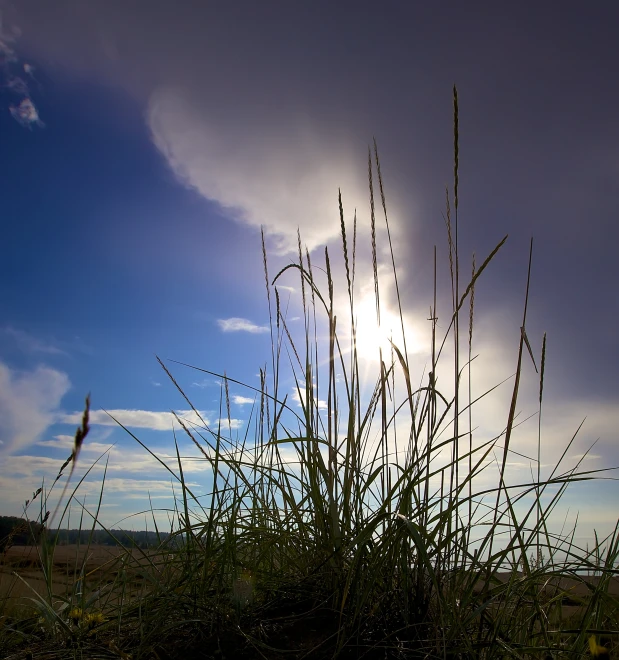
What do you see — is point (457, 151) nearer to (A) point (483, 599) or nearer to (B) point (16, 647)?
(A) point (483, 599)

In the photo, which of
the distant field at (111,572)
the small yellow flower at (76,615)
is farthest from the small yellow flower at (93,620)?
the distant field at (111,572)

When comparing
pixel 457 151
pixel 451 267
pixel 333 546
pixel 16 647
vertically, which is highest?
pixel 457 151

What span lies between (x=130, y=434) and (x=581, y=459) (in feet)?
4.46

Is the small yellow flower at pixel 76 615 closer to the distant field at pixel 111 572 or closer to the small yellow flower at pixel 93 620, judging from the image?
the small yellow flower at pixel 93 620

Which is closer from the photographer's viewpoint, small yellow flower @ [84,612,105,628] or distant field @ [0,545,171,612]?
small yellow flower @ [84,612,105,628]

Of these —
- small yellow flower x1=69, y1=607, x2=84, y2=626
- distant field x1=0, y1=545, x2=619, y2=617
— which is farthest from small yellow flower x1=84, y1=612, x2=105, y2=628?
distant field x1=0, y1=545, x2=619, y2=617

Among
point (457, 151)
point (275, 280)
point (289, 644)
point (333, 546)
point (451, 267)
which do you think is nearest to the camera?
point (289, 644)

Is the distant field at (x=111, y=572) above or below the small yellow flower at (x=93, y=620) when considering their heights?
above

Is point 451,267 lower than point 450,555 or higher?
higher

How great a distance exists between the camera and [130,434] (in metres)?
1.50

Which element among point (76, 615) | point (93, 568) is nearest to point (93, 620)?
point (76, 615)

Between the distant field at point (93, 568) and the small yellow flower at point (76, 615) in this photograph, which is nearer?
the small yellow flower at point (76, 615)

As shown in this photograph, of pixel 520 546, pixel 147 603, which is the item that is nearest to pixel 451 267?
pixel 520 546

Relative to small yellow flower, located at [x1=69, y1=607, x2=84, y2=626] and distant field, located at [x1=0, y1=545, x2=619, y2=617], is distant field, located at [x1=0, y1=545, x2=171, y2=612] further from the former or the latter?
small yellow flower, located at [x1=69, y1=607, x2=84, y2=626]
